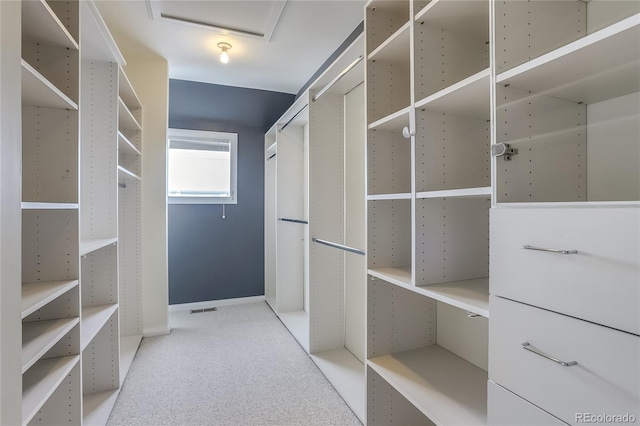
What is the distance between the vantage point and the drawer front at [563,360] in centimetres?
62

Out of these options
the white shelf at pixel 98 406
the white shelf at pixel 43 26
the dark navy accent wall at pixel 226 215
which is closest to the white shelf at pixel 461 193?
the white shelf at pixel 43 26

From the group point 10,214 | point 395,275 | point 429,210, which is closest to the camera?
point 10,214

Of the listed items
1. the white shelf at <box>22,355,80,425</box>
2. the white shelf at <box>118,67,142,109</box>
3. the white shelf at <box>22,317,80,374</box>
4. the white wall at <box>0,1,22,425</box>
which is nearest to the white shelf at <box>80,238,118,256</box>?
the white shelf at <box>22,317,80,374</box>

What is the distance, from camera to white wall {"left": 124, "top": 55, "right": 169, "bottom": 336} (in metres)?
2.96

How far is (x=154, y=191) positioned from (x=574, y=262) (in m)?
3.22

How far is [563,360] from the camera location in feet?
2.38

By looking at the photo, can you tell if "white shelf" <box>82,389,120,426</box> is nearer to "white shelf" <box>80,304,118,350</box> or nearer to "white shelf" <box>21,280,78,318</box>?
"white shelf" <box>80,304,118,350</box>

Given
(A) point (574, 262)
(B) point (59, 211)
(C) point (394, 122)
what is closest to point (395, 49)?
(C) point (394, 122)

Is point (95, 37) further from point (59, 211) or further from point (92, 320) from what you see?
point (92, 320)

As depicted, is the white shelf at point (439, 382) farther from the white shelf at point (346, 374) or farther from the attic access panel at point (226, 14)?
the attic access panel at point (226, 14)

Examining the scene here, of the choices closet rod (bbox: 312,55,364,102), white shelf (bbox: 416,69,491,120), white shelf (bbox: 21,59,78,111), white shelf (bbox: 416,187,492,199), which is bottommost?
white shelf (bbox: 416,187,492,199)

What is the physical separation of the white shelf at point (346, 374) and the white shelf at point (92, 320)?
4.88 ft

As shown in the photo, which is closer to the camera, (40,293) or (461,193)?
(461,193)

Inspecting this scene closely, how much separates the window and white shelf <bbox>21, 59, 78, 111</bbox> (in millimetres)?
2516
